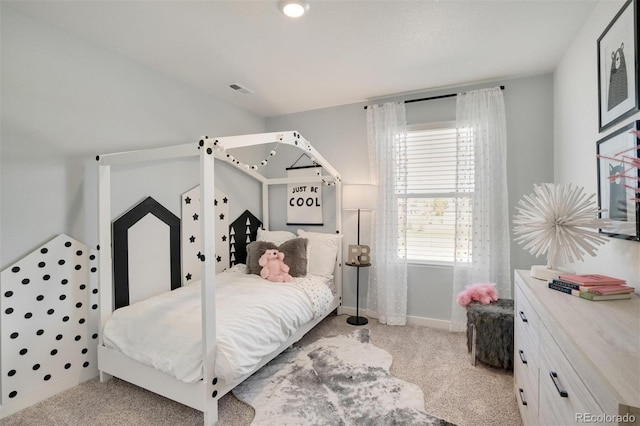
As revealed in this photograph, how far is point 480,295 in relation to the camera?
252 cm

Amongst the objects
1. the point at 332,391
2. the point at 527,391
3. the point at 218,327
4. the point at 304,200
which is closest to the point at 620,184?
the point at 527,391

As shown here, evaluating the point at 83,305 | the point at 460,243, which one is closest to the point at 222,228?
the point at 83,305

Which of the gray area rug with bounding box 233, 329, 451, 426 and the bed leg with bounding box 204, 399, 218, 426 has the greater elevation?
the bed leg with bounding box 204, 399, 218, 426

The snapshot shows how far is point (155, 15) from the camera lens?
1891mm

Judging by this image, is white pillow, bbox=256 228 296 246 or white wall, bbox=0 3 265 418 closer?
white wall, bbox=0 3 265 418

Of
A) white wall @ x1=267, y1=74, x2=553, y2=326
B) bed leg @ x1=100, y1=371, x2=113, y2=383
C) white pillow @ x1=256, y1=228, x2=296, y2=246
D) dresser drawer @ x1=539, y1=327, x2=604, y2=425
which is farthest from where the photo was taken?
white pillow @ x1=256, y1=228, x2=296, y2=246

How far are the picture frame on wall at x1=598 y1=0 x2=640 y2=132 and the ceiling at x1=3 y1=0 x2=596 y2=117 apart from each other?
0.39 meters

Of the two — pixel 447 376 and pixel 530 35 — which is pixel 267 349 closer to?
pixel 447 376

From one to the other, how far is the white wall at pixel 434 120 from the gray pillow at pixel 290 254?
70 cm

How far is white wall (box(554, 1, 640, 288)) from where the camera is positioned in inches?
61.6

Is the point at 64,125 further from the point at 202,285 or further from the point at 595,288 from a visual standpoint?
the point at 595,288

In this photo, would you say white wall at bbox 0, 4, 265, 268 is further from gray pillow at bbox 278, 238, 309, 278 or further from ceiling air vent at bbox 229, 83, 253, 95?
gray pillow at bbox 278, 238, 309, 278

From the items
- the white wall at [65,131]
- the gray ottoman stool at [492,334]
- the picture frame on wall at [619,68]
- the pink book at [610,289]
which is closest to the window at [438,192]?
the gray ottoman stool at [492,334]

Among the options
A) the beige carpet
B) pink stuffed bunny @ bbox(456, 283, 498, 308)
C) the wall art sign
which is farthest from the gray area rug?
the wall art sign
